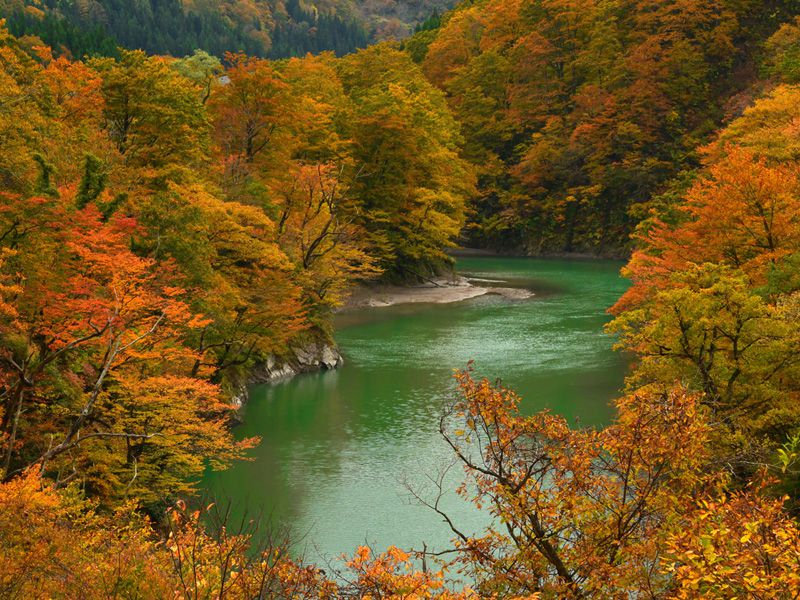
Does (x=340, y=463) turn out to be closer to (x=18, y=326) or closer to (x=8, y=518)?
(x=18, y=326)

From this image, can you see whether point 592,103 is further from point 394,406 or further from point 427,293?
point 394,406

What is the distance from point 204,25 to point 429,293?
110264mm

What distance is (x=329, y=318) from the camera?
35.3 m

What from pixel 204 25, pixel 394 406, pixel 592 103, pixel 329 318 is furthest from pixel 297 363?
Result: pixel 204 25

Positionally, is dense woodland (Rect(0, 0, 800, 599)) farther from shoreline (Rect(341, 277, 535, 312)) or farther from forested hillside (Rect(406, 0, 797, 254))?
shoreline (Rect(341, 277, 535, 312))

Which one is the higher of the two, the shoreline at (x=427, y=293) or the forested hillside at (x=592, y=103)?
the forested hillside at (x=592, y=103)

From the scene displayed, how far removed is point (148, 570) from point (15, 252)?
9050 mm

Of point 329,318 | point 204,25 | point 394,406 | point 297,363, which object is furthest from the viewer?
point 204,25

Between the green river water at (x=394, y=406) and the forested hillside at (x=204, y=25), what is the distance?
178 ft

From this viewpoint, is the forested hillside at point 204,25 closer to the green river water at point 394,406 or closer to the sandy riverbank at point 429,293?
the sandy riverbank at point 429,293

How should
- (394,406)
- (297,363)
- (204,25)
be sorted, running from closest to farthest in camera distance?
1. (394,406)
2. (297,363)
3. (204,25)

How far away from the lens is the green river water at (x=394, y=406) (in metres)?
17.8

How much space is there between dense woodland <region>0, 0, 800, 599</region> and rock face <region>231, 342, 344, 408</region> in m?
0.72

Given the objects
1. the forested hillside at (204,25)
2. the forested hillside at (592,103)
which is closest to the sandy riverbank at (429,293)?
the forested hillside at (592,103)
